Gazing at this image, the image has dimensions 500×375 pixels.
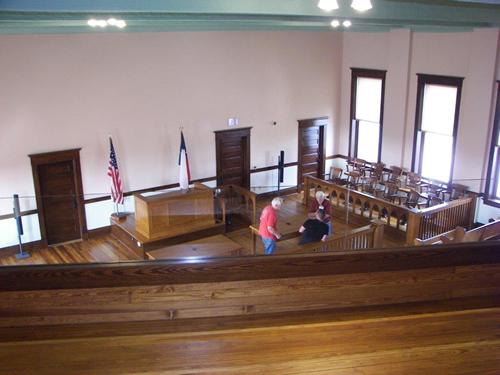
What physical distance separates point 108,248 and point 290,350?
6.86 metres

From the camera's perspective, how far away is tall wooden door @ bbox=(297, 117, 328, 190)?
1180 centimetres

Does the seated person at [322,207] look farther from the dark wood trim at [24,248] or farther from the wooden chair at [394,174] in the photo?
the dark wood trim at [24,248]

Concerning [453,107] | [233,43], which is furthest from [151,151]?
[453,107]

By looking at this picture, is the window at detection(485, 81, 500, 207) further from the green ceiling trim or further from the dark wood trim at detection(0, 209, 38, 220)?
the dark wood trim at detection(0, 209, 38, 220)

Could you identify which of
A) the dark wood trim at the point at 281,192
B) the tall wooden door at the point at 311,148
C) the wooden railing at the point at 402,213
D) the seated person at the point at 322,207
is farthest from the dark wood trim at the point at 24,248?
the tall wooden door at the point at 311,148

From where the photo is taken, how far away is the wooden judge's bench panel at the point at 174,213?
27.6ft

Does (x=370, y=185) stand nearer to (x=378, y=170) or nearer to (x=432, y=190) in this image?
(x=378, y=170)

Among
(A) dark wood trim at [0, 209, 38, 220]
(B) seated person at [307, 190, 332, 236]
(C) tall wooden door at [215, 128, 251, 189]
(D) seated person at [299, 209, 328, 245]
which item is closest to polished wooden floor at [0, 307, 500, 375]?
(D) seated person at [299, 209, 328, 245]

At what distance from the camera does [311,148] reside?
12.0m

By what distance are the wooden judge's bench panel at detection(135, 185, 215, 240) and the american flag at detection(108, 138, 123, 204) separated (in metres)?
0.71

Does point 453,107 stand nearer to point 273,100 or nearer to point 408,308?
point 273,100

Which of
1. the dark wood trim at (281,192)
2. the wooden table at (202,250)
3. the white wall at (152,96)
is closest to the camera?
the wooden table at (202,250)

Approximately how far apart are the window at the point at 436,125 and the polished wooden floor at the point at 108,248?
283cm

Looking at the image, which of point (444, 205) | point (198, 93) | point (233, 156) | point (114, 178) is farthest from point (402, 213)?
point (114, 178)
